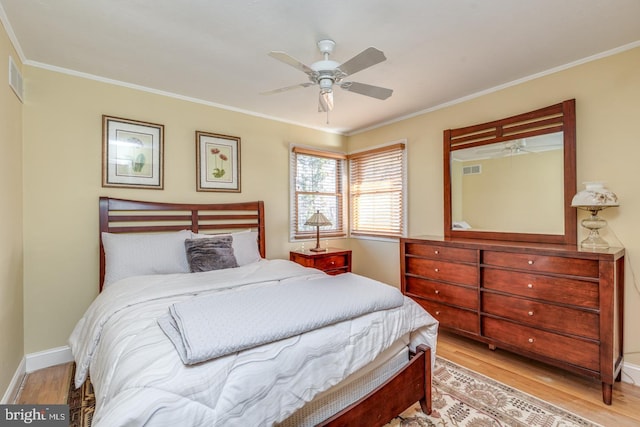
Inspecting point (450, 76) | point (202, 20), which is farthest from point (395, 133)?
point (202, 20)

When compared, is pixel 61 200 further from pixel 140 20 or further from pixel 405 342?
pixel 405 342

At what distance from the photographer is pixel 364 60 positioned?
5.71 ft

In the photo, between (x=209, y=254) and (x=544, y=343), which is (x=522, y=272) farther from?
(x=209, y=254)

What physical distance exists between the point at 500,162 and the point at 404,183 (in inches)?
44.8

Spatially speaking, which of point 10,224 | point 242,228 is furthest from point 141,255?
point 242,228

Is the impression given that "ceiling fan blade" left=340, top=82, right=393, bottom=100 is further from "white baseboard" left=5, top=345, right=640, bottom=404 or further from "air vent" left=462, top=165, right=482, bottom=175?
"white baseboard" left=5, top=345, right=640, bottom=404

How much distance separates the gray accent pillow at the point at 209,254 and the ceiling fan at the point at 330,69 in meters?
1.51

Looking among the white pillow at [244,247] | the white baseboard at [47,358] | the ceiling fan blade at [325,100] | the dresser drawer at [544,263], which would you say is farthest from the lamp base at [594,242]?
the white baseboard at [47,358]

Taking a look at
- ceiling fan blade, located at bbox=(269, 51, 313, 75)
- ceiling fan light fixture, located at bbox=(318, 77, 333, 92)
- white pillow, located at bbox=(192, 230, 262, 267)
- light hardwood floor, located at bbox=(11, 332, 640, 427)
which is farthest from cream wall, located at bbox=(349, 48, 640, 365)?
white pillow, located at bbox=(192, 230, 262, 267)

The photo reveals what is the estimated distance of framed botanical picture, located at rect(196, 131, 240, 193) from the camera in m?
3.29

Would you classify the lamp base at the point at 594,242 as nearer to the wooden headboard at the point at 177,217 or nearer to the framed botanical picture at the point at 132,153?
the wooden headboard at the point at 177,217

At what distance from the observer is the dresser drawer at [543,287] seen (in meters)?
2.08

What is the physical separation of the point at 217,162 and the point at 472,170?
2.76 m

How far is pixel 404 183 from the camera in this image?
151 inches
